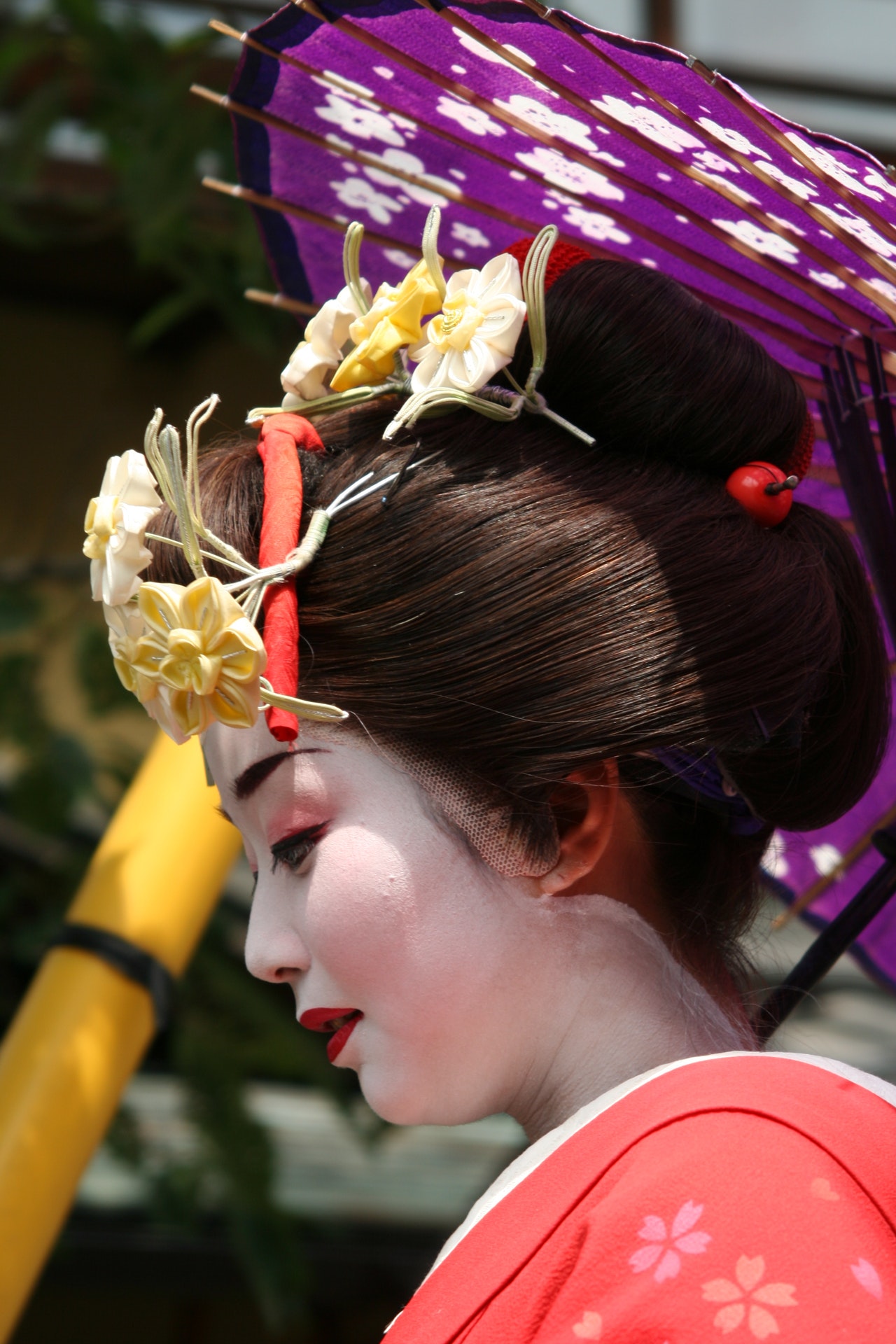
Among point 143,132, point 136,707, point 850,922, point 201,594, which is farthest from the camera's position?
point 136,707

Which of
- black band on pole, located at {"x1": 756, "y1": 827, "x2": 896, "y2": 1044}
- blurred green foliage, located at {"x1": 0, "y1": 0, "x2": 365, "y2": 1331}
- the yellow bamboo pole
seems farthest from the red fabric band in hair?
blurred green foliage, located at {"x1": 0, "y1": 0, "x2": 365, "y2": 1331}

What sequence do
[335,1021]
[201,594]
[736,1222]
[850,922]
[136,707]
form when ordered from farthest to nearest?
[136,707] < [850,922] < [335,1021] < [201,594] < [736,1222]

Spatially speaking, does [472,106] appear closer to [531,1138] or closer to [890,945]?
[531,1138]

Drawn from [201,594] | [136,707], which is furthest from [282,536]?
[136,707]

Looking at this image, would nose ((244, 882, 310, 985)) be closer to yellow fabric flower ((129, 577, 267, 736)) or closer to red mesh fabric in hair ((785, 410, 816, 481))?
yellow fabric flower ((129, 577, 267, 736))

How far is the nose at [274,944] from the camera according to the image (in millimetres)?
1331

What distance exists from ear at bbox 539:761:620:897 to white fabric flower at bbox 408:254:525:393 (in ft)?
1.26

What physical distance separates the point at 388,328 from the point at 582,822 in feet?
1.72

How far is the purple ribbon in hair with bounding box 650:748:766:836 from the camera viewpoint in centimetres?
134

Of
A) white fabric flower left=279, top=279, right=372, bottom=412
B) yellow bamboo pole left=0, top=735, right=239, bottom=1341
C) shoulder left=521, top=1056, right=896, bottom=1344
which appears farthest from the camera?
yellow bamboo pole left=0, top=735, right=239, bottom=1341

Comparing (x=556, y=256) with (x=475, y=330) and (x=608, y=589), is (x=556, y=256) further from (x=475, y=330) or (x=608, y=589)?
(x=608, y=589)

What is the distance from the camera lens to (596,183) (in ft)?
4.91

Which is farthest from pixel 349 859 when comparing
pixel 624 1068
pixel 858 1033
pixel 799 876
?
pixel 858 1033

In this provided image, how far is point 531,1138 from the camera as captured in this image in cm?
137
